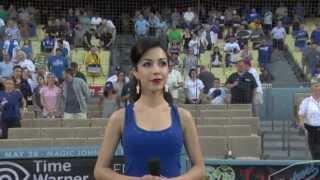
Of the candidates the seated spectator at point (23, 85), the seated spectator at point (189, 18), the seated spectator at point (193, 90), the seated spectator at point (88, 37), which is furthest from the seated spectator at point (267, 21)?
the seated spectator at point (23, 85)

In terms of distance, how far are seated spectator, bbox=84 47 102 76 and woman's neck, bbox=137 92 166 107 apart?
15367 millimetres

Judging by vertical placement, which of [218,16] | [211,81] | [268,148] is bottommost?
[268,148]

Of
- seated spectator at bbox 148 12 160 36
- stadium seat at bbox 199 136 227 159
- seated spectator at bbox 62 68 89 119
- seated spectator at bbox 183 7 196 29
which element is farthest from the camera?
seated spectator at bbox 183 7 196 29

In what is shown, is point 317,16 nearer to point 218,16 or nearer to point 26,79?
point 218,16

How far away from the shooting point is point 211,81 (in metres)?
15.8

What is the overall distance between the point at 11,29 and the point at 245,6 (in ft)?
25.7

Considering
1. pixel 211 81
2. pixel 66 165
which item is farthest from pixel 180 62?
pixel 66 165

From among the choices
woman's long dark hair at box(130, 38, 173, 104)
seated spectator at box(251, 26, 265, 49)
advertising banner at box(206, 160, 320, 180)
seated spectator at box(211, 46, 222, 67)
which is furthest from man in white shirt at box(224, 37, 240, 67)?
woman's long dark hair at box(130, 38, 173, 104)

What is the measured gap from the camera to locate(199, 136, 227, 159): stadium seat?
10.8 m

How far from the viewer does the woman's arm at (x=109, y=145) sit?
10.2ft

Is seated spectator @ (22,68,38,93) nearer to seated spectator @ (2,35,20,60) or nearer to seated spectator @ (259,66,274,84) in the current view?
seated spectator @ (2,35,20,60)

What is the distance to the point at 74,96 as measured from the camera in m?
12.8

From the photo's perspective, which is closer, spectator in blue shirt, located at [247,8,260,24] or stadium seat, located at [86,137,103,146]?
stadium seat, located at [86,137,103,146]

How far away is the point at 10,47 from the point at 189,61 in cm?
427
